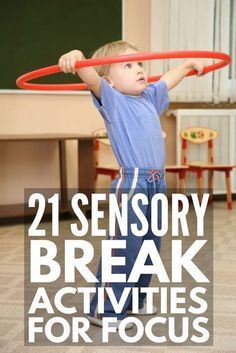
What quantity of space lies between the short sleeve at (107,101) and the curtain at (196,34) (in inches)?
139

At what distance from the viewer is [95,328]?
2.29 m

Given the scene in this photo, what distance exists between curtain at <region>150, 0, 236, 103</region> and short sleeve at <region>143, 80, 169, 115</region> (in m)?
3.21

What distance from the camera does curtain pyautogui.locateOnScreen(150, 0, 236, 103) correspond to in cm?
559

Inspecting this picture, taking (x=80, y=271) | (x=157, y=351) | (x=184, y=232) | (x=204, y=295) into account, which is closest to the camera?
(x=157, y=351)

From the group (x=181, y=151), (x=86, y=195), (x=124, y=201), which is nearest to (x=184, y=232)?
(x=86, y=195)

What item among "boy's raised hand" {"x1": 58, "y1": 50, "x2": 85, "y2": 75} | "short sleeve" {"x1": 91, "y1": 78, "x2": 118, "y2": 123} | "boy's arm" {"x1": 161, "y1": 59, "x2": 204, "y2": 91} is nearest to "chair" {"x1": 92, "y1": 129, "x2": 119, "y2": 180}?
"boy's arm" {"x1": 161, "y1": 59, "x2": 204, "y2": 91}

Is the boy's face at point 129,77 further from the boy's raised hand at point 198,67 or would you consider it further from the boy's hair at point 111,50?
the boy's raised hand at point 198,67

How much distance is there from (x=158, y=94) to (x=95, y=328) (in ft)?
3.16

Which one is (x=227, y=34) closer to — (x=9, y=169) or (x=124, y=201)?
(x=9, y=169)

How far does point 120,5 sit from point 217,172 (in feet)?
6.02

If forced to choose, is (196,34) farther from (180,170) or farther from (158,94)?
(158,94)

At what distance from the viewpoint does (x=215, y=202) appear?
232 inches

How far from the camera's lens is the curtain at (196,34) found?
559 cm

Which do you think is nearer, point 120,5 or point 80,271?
point 80,271
